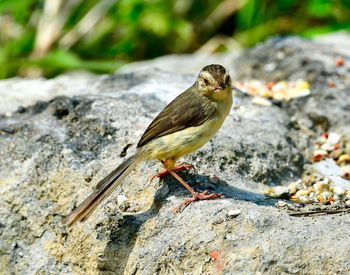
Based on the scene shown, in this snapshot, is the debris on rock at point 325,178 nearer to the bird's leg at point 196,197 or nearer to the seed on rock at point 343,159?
the seed on rock at point 343,159

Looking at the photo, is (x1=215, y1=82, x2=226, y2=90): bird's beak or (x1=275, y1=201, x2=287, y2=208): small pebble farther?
(x1=215, y1=82, x2=226, y2=90): bird's beak

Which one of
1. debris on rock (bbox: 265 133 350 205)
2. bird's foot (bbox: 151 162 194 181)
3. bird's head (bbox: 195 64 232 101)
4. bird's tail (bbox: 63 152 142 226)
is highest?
bird's head (bbox: 195 64 232 101)

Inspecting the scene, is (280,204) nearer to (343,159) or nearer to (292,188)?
(292,188)

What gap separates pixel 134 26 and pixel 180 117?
4372mm

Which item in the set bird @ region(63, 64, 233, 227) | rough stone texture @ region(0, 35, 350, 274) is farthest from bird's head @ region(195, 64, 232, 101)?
rough stone texture @ region(0, 35, 350, 274)

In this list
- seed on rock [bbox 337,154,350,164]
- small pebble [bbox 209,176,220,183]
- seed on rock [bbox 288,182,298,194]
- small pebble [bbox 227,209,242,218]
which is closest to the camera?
small pebble [bbox 227,209,242,218]

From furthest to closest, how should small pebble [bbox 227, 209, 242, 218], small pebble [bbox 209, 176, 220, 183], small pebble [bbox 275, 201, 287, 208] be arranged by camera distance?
small pebble [bbox 209, 176, 220, 183] → small pebble [bbox 275, 201, 287, 208] → small pebble [bbox 227, 209, 242, 218]

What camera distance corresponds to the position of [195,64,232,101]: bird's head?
5.24 m

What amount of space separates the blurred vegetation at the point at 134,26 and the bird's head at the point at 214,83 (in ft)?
11.2

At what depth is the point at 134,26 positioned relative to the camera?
30.7ft

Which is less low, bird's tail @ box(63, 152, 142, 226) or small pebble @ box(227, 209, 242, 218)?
bird's tail @ box(63, 152, 142, 226)

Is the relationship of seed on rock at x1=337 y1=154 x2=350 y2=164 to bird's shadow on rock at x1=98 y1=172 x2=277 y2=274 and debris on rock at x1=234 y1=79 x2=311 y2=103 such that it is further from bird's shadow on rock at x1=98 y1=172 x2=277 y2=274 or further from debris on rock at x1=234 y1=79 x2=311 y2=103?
bird's shadow on rock at x1=98 y1=172 x2=277 y2=274

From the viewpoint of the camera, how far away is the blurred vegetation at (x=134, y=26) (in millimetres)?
9156

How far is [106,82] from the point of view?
6.76 metres
